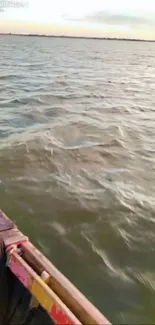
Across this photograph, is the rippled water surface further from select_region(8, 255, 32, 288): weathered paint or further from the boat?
select_region(8, 255, 32, 288): weathered paint

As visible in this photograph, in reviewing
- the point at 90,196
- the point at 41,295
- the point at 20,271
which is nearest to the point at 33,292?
the point at 41,295

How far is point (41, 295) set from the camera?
9.64 ft

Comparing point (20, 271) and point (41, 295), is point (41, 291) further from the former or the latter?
point (20, 271)

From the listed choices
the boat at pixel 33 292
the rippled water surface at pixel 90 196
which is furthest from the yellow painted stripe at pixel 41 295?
the rippled water surface at pixel 90 196

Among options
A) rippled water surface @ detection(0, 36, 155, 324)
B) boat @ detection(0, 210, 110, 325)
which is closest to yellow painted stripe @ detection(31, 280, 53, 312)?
boat @ detection(0, 210, 110, 325)

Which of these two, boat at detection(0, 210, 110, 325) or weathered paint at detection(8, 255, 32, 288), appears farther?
weathered paint at detection(8, 255, 32, 288)

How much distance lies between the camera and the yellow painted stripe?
2.85 m

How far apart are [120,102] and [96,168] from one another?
30.8ft

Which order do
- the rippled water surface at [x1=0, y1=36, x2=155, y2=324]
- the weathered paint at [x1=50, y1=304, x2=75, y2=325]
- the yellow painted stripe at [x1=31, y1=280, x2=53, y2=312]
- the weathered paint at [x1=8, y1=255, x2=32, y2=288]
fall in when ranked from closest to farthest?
1. the weathered paint at [x1=50, y1=304, x2=75, y2=325]
2. the yellow painted stripe at [x1=31, y1=280, x2=53, y2=312]
3. the weathered paint at [x1=8, y1=255, x2=32, y2=288]
4. the rippled water surface at [x1=0, y1=36, x2=155, y2=324]

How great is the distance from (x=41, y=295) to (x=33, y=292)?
0.42 feet

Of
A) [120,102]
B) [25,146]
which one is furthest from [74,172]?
[120,102]

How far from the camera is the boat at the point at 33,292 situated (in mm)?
2758

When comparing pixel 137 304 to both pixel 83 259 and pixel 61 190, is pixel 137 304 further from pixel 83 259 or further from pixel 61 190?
pixel 61 190

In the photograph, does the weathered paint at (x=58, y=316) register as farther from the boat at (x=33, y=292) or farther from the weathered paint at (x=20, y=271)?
the weathered paint at (x=20, y=271)
